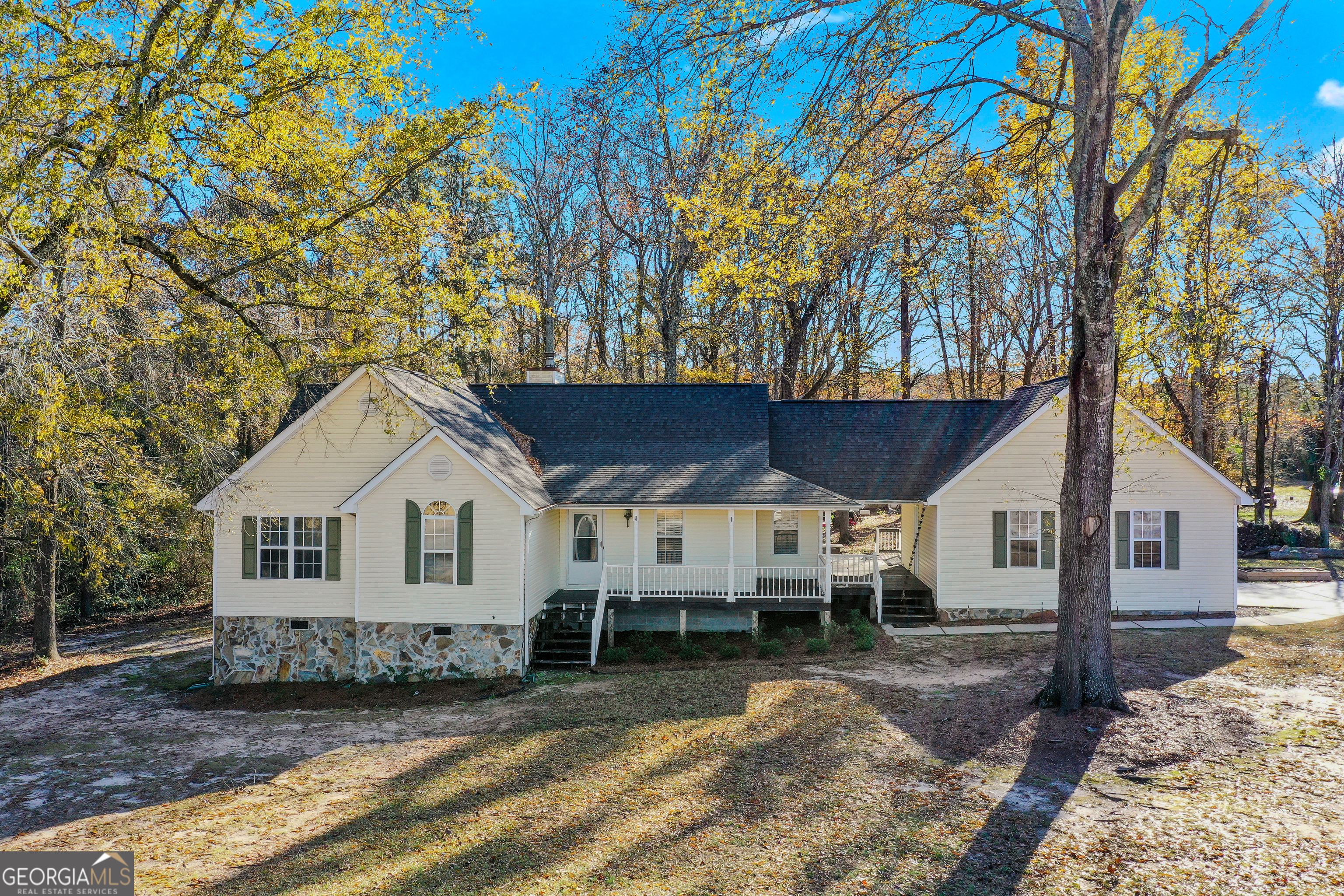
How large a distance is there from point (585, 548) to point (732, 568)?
12.3 feet

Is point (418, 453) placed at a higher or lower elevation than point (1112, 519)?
higher

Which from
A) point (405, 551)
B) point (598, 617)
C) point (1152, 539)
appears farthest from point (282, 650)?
point (1152, 539)

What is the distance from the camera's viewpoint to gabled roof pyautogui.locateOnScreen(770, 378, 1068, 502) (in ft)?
57.1

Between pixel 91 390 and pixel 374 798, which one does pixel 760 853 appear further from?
pixel 91 390

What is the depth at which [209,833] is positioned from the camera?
25.6 feet

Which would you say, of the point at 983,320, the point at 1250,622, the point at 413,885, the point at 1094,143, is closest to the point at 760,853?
the point at 413,885

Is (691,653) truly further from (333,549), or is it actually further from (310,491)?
(310,491)

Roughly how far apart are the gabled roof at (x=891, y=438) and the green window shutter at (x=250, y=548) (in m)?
11.9

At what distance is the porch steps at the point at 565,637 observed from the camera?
15.1m

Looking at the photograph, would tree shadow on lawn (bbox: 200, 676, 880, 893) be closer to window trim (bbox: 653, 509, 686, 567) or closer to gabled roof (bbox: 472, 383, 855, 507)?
gabled roof (bbox: 472, 383, 855, 507)

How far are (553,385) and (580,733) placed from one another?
11.3 meters

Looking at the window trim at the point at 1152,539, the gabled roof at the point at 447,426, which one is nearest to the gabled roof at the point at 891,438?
the window trim at the point at 1152,539

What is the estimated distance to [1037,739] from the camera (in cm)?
899

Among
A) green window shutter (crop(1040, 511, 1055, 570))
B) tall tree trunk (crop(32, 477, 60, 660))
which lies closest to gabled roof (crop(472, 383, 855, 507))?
green window shutter (crop(1040, 511, 1055, 570))
